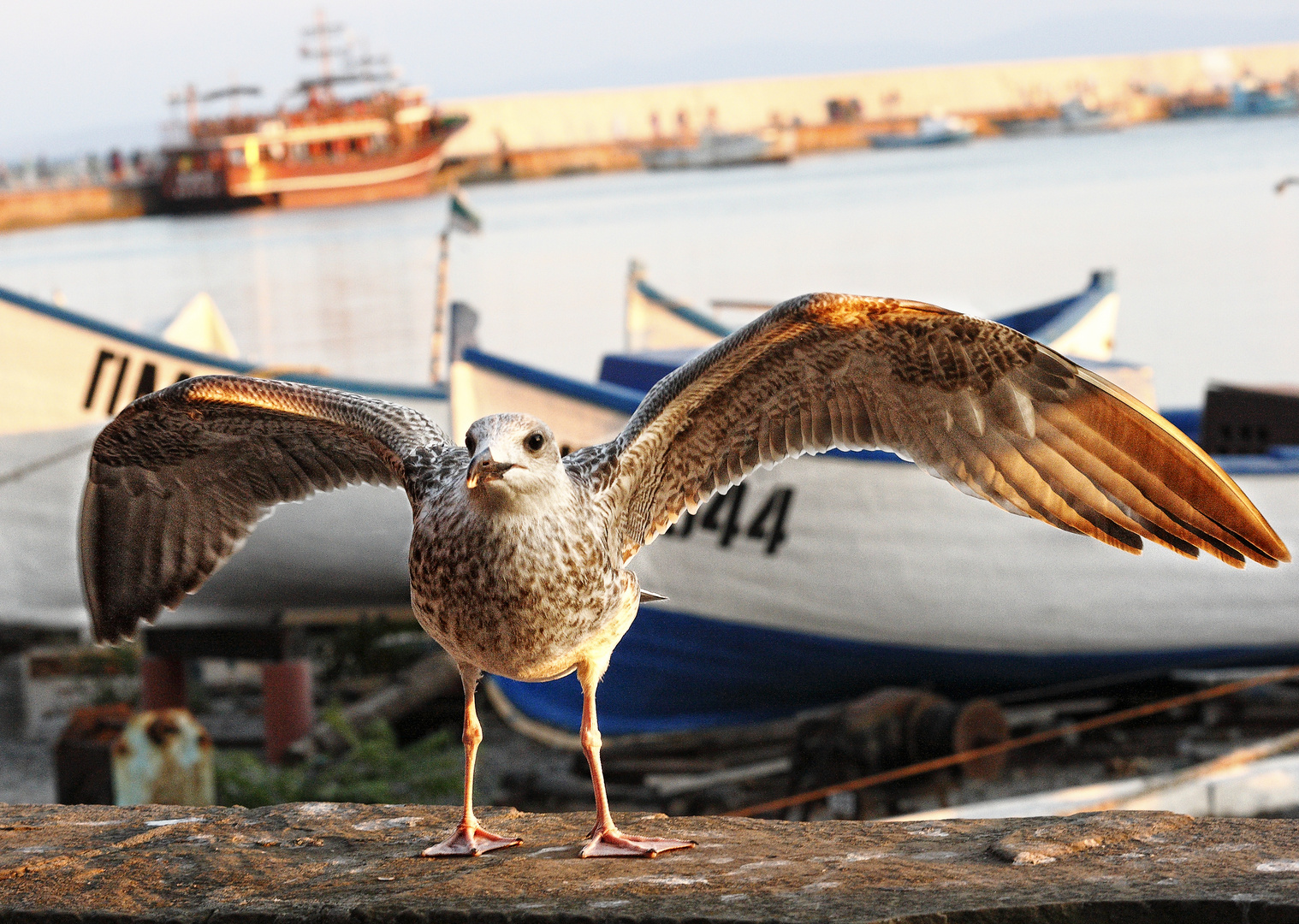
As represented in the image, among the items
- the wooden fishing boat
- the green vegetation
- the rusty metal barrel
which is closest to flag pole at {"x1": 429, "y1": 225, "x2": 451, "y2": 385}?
the green vegetation

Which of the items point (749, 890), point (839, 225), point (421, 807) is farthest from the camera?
point (839, 225)

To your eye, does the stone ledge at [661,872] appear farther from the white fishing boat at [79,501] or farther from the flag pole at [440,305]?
the flag pole at [440,305]

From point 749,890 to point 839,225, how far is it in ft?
134

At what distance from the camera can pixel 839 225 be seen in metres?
43.0

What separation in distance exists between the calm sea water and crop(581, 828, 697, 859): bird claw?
924cm

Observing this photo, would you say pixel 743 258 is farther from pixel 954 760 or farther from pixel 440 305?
pixel 954 760

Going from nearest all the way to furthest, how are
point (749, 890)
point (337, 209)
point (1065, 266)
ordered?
→ point (749, 890)
point (1065, 266)
point (337, 209)

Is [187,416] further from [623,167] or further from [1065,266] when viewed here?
[623,167]

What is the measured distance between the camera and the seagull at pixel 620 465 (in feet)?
10.6

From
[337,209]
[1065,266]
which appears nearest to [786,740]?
[1065,266]

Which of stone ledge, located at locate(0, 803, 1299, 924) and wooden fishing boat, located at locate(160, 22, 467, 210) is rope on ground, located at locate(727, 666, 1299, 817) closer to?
stone ledge, located at locate(0, 803, 1299, 924)

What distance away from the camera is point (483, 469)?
2.98m

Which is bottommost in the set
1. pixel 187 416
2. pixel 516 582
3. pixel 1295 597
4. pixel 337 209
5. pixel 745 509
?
pixel 1295 597

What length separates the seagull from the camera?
3230mm
